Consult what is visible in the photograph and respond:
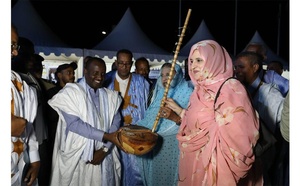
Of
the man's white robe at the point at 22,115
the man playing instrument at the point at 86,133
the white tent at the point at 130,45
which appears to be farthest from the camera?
the white tent at the point at 130,45

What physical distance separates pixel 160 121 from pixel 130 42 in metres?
5.68

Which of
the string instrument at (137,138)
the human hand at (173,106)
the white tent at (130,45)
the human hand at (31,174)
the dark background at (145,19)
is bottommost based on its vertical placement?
the human hand at (31,174)

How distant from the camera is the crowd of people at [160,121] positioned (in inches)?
104

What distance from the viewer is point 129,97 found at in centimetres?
475

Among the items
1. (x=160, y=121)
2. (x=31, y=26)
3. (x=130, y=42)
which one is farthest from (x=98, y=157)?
(x=130, y=42)

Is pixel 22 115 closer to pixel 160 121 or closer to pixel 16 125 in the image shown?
pixel 16 125

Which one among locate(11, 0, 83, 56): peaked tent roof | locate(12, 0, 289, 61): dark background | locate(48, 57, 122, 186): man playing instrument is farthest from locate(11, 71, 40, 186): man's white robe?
locate(12, 0, 289, 61): dark background

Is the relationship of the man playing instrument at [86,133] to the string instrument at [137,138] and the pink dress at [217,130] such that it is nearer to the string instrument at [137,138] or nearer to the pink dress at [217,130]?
the string instrument at [137,138]

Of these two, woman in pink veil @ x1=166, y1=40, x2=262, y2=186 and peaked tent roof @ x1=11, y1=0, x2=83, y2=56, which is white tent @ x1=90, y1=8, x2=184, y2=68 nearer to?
peaked tent roof @ x1=11, y1=0, x2=83, y2=56

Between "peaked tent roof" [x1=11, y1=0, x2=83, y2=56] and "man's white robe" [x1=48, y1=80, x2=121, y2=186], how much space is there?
4.66m

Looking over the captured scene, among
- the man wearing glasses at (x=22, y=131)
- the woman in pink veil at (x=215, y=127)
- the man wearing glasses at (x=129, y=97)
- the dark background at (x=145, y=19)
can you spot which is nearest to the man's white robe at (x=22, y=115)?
the man wearing glasses at (x=22, y=131)

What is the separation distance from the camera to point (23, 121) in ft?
8.48

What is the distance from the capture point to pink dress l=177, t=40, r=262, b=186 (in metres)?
2.58
